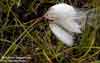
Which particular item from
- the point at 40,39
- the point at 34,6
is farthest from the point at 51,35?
the point at 34,6

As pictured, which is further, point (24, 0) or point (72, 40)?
point (24, 0)

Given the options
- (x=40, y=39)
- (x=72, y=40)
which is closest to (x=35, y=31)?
(x=40, y=39)

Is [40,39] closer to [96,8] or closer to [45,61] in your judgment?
[45,61]

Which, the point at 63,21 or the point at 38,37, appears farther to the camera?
the point at 38,37

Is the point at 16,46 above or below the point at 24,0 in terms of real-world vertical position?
below

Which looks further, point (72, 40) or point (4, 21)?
point (4, 21)

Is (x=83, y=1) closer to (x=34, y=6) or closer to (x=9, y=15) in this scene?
(x=34, y=6)
